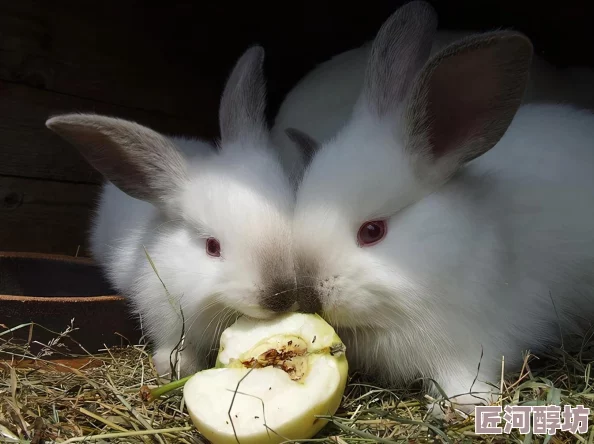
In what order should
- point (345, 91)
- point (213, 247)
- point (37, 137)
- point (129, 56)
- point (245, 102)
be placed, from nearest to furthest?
point (213, 247), point (245, 102), point (345, 91), point (37, 137), point (129, 56)

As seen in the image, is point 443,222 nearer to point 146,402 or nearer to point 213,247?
point 213,247

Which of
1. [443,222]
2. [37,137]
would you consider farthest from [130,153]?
[37,137]

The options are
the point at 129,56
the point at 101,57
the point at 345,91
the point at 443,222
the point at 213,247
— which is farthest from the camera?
the point at 129,56

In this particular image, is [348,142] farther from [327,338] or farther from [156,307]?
[156,307]

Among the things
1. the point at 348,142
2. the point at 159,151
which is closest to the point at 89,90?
the point at 159,151

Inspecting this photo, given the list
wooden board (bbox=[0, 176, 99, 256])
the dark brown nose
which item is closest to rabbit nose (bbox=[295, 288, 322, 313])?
the dark brown nose

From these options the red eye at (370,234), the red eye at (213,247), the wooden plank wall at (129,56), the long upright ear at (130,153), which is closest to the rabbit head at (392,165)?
the red eye at (370,234)

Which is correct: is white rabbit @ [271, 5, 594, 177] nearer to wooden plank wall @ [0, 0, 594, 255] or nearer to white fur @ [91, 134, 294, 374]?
wooden plank wall @ [0, 0, 594, 255]
